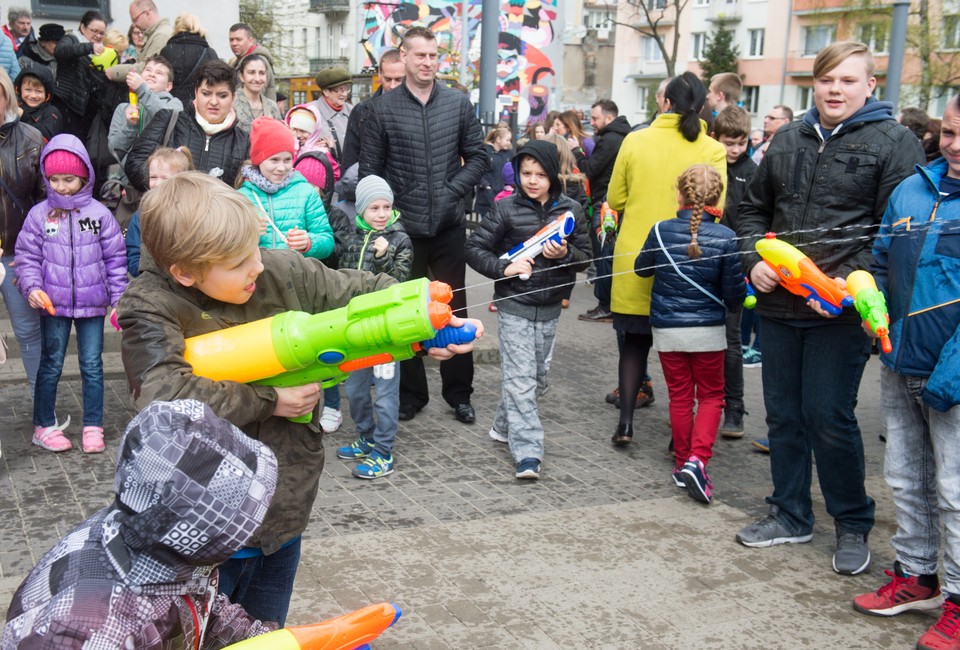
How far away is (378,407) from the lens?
5863 millimetres

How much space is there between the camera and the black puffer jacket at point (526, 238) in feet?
19.5

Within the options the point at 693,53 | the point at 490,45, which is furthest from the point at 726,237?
the point at 693,53

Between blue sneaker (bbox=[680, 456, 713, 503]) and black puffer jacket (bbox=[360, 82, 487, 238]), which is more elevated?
black puffer jacket (bbox=[360, 82, 487, 238])

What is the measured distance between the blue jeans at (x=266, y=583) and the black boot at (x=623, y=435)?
3.66 metres

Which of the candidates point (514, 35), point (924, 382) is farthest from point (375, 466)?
point (514, 35)

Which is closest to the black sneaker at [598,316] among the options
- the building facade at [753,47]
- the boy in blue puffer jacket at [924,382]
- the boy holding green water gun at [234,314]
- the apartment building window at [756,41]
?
the boy in blue puffer jacket at [924,382]

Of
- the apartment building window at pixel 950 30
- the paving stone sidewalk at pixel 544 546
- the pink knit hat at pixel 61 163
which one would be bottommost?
the paving stone sidewalk at pixel 544 546

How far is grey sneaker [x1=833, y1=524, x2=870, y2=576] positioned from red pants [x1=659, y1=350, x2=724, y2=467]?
1095 millimetres

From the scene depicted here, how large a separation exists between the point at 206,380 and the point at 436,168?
4.37 metres

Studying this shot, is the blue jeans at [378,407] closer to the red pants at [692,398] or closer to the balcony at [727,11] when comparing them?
the red pants at [692,398]

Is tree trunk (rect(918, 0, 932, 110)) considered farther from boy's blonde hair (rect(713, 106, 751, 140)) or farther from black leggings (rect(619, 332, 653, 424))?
black leggings (rect(619, 332, 653, 424))

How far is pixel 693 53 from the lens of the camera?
64750 millimetres

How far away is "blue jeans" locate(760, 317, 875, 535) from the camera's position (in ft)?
14.8

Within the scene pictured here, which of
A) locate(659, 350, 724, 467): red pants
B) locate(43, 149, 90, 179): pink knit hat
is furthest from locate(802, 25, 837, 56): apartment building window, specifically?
locate(43, 149, 90, 179): pink knit hat
